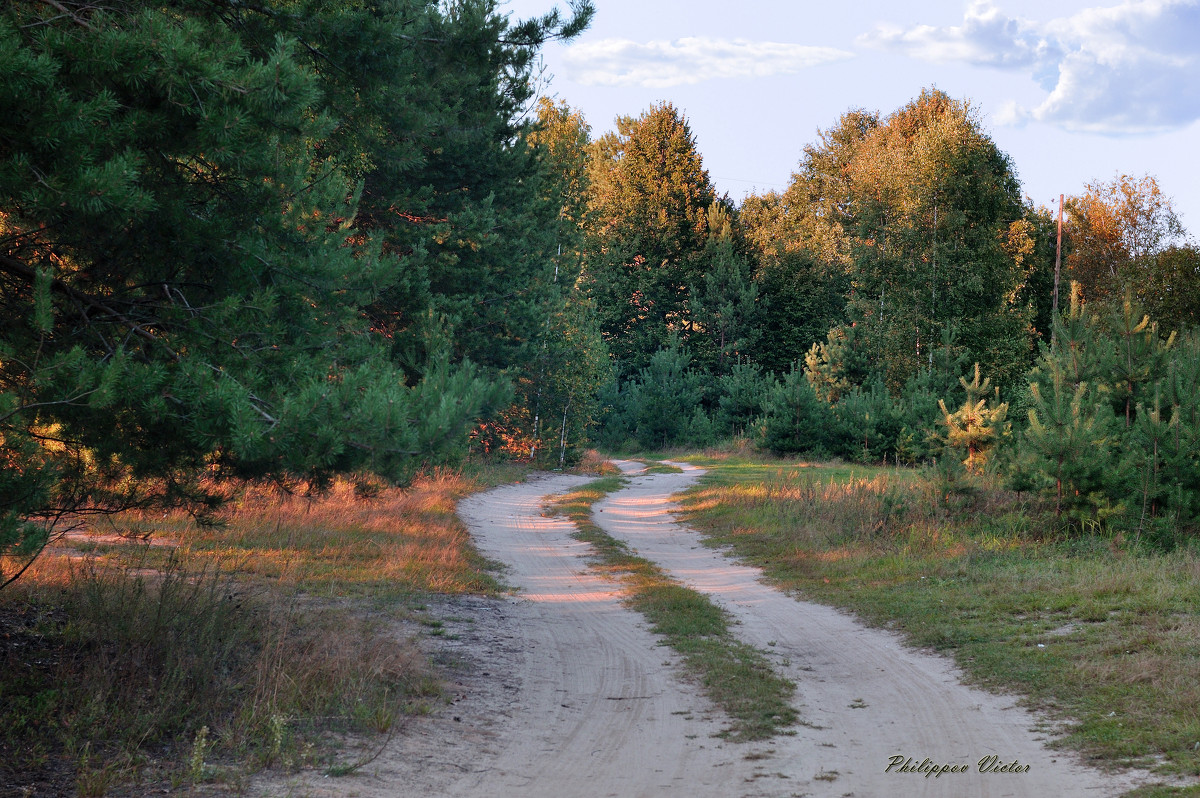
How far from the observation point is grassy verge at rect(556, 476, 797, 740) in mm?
6598

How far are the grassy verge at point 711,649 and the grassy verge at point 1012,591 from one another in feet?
6.25

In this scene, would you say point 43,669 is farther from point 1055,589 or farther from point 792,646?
point 1055,589

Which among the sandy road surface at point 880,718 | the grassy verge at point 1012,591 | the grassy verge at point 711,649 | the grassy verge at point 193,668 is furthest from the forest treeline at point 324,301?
the sandy road surface at point 880,718

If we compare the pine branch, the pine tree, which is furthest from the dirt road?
the pine tree

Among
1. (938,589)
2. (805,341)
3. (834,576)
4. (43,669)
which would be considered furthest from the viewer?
(805,341)

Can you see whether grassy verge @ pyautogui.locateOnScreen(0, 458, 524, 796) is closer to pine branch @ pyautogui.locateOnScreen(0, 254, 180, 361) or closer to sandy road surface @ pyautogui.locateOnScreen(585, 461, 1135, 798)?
pine branch @ pyautogui.locateOnScreen(0, 254, 180, 361)

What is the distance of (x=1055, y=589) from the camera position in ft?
33.6

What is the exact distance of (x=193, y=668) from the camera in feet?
20.7

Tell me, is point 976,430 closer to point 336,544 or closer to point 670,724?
point 336,544

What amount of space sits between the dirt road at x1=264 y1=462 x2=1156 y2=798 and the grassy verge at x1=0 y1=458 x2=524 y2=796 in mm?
523

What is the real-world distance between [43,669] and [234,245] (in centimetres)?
341

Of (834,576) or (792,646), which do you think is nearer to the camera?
(792,646)

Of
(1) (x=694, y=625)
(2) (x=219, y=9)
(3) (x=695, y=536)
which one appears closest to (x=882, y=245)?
(3) (x=695, y=536)

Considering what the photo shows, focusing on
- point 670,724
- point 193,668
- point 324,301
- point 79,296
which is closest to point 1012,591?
point 670,724
